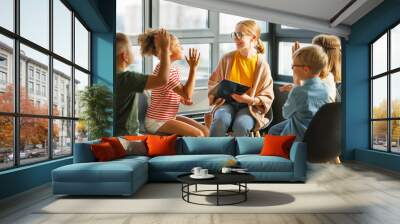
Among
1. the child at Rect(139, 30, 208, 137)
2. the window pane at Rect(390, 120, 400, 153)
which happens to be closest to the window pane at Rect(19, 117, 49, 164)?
the child at Rect(139, 30, 208, 137)

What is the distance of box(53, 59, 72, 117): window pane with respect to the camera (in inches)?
255

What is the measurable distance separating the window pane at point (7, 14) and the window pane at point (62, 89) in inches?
56.8

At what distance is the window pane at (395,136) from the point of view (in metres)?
7.84

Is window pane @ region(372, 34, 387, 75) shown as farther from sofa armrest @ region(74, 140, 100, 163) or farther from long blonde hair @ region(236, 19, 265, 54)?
sofa armrest @ region(74, 140, 100, 163)

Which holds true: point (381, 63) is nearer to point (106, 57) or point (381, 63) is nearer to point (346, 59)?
point (346, 59)

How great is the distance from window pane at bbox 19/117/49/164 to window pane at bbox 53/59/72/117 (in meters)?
0.53

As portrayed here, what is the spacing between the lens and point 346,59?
935cm

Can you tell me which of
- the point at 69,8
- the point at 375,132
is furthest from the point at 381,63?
the point at 69,8

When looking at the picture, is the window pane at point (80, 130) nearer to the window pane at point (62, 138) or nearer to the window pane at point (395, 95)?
the window pane at point (62, 138)

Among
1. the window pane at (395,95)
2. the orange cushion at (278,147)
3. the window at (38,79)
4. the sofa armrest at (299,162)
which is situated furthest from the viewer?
the window pane at (395,95)

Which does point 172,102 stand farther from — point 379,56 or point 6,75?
point 379,56

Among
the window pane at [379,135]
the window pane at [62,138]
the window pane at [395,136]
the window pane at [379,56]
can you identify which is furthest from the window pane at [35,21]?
the window pane at [379,135]

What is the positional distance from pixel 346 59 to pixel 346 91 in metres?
0.77

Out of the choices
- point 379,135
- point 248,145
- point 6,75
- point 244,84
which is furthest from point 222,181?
point 379,135
